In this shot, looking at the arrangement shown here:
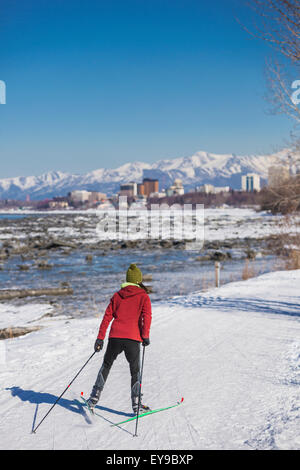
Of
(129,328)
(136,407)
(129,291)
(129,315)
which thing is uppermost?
(129,291)

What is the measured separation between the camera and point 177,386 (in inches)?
229

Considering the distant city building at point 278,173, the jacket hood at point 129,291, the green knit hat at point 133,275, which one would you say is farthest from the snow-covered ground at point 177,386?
the distant city building at point 278,173

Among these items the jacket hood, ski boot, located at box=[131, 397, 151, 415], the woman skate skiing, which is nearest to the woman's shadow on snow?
ski boot, located at box=[131, 397, 151, 415]

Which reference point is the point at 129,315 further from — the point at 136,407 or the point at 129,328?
the point at 136,407

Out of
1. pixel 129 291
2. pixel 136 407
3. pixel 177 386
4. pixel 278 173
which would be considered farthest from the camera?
pixel 278 173

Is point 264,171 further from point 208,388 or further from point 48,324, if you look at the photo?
point 208,388

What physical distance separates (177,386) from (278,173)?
33.7ft

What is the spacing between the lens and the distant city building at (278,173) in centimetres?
1368

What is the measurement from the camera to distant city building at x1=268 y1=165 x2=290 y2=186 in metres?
13.7

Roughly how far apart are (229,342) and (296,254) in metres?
13.0

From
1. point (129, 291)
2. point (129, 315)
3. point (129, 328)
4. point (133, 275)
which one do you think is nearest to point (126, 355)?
point (129, 328)

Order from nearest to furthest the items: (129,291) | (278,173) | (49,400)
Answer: (129,291) → (49,400) → (278,173)

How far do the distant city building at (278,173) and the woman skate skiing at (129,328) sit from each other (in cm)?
949

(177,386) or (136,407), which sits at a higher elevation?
(136,407)
